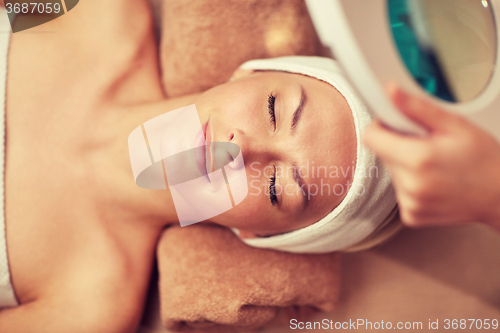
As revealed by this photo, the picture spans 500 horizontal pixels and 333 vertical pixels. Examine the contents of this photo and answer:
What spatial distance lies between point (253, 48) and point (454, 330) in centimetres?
108

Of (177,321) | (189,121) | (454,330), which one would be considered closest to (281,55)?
(189,121)

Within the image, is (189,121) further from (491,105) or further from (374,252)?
(374,252)

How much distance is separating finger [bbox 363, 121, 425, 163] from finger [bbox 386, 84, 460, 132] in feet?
0.08

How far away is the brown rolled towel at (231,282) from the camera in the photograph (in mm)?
822

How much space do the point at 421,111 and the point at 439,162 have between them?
67 millimetres

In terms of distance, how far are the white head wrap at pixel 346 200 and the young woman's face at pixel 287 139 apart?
2 centimetres

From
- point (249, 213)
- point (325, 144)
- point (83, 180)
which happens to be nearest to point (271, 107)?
point (325, 144)

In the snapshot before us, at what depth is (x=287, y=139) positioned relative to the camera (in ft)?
2.01

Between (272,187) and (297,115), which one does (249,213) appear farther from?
(297,115)

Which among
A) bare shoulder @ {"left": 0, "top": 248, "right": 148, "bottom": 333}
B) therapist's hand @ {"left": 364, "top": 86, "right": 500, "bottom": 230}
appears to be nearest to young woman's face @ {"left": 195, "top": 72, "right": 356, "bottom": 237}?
therapist's hand @ {"left": 364, "top": 86, "right": 500, "bottom": 230}

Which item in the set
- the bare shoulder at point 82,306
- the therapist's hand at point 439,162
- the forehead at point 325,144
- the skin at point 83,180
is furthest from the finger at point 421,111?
the bare shoulder at point 82,306

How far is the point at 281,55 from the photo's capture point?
89 centimetres

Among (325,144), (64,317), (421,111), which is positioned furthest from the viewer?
(64,317)

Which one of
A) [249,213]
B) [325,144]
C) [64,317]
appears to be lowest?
[64,317]
